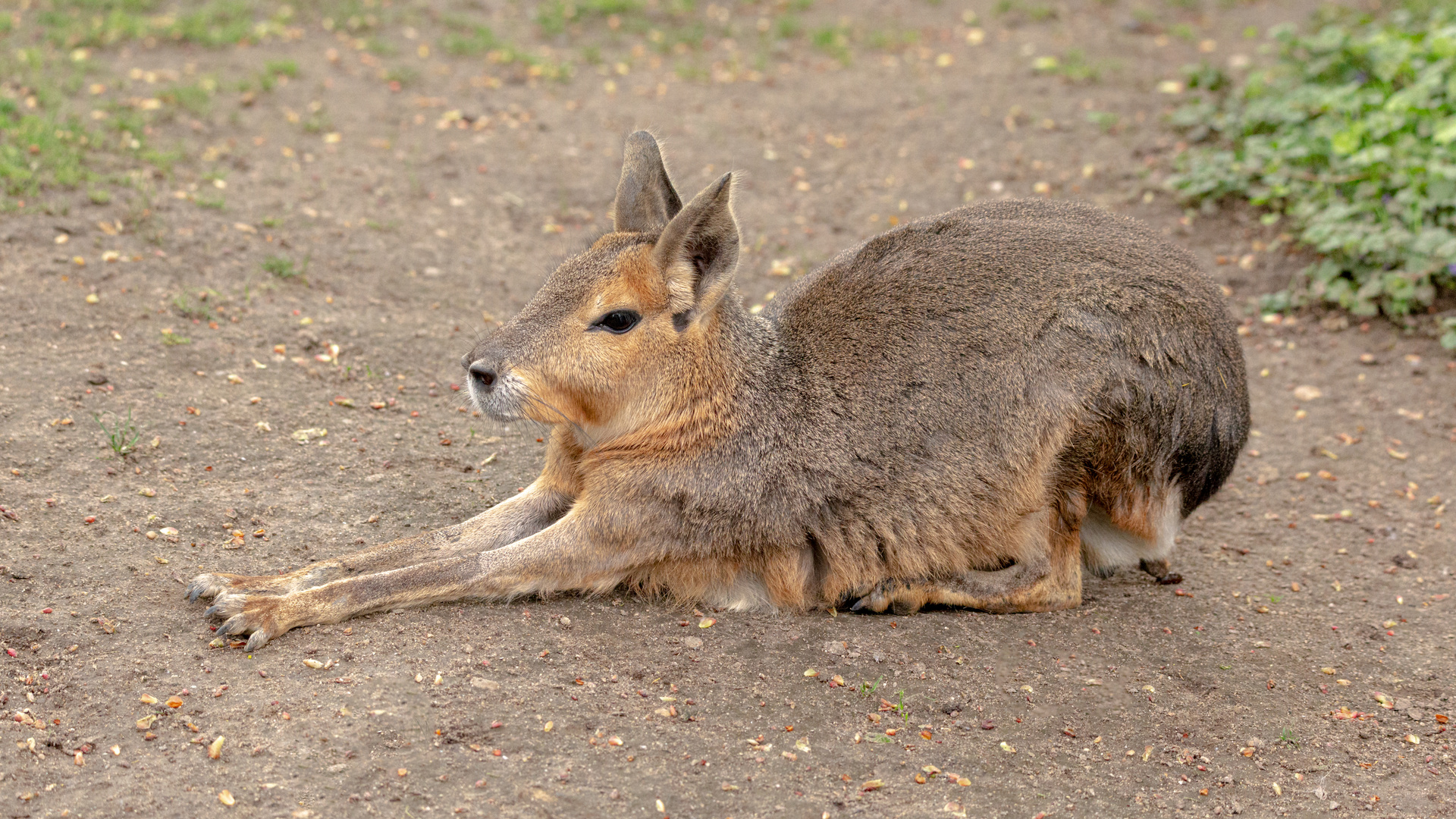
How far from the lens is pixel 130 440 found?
15.4ft

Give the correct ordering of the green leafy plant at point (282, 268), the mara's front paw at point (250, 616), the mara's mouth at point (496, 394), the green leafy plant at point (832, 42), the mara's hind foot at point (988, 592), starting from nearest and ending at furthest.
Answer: the mara's front paw at point (250, 616)
the mara's mouth at point (496, 394)
the mara's hind foot at point (988, 592)
the green leafy plant at point (282, 268)
the green leafy plant at point (832, 42)

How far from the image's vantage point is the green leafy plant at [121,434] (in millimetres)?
4633

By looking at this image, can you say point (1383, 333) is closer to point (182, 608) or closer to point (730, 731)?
point (730, 731)

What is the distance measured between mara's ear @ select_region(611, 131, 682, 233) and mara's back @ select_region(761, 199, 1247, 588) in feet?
1.90

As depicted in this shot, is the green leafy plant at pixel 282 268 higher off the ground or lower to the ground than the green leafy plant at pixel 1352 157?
lower

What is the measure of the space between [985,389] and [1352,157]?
412cm

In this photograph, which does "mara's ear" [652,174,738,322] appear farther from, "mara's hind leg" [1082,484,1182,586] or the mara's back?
"mara's hind leg" [1082,484,1182,586]

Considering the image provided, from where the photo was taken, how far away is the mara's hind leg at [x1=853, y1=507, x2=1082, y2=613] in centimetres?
448

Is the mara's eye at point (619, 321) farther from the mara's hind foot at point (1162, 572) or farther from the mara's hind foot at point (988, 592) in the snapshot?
Result: the mara's hind foot at point (1162, 572)

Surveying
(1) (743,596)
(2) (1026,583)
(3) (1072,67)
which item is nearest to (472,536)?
(1) (743,596)

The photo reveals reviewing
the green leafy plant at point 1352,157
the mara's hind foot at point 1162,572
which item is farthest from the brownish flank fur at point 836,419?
the green leafy plant at point 1352,157

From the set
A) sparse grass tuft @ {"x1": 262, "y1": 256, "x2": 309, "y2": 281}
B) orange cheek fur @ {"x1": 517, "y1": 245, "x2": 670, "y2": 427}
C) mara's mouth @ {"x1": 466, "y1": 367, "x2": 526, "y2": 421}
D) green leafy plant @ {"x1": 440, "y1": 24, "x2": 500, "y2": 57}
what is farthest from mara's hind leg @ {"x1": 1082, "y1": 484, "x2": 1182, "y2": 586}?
green leafy plant @ {"x1": 440, "y1": 24, "x2": 500, "y2": 57}

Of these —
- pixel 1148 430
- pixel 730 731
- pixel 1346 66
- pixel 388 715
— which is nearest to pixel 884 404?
pixel 1148 430

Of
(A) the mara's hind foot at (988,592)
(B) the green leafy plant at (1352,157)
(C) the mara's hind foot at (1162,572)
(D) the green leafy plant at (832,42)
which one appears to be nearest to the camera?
(A) the mara's hind foot at (988,592)
